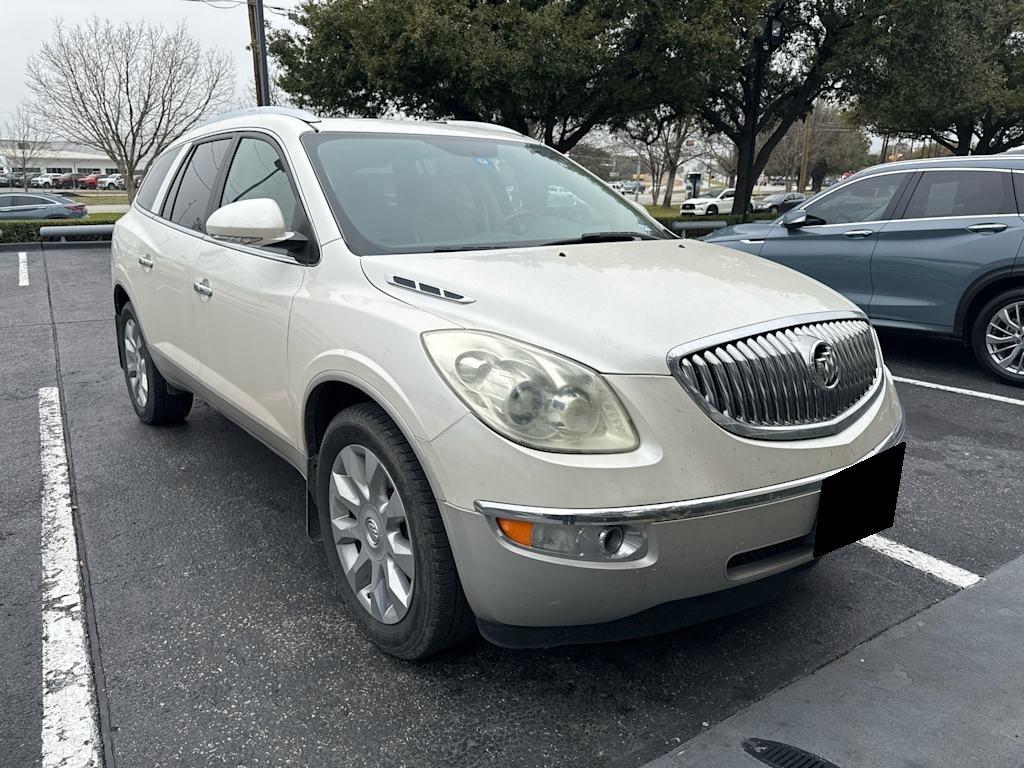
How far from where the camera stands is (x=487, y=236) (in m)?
3.00

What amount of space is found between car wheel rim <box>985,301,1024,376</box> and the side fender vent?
5.16m

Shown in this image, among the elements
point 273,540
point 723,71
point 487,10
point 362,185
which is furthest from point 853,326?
point 723,71

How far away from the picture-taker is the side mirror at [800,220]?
22.6 feet

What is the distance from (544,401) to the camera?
2018mm

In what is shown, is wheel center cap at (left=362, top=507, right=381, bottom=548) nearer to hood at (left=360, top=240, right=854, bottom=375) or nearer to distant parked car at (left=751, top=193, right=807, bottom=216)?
hood at (left=360, top=240, right=854, bottom=375)

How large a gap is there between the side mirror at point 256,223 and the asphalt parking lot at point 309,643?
4.24 ft

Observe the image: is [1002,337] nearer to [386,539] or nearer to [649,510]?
[649,510]

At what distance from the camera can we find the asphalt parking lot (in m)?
2.19

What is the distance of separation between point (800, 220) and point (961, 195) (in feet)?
4.05

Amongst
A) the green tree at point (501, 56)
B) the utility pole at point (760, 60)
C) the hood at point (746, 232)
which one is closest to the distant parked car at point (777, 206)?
the utility pole at point (760, 60)

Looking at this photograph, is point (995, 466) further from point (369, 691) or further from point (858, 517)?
point (369, 691)

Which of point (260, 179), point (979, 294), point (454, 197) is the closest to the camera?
point (454, 197)

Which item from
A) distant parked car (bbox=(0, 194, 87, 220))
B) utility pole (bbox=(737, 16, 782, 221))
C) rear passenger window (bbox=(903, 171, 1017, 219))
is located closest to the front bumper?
rear passenger window (bbox=(903, 171, 1017, 219))

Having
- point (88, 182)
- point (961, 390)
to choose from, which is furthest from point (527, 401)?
point (88, 182)
